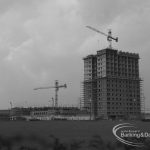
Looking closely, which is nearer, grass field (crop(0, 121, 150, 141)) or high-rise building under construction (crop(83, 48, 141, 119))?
grass field (crop(0, 121, 150, 141))

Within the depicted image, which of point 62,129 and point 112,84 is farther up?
point 112,84

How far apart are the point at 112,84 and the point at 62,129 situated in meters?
146

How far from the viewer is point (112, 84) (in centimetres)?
16375

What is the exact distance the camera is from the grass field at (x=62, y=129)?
17969 mm

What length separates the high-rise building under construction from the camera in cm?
16125

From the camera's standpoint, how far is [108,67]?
169m

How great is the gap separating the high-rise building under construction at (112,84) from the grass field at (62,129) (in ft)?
447

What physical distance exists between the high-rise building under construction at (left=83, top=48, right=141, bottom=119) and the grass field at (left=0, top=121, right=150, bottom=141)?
447ft

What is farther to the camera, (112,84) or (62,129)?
(112,84)

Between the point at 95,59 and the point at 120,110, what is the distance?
110 ft

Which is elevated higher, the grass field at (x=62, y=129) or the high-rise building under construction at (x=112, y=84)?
the high-rise building under construction at (x=112, y=84)

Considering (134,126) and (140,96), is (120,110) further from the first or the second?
(134,126)

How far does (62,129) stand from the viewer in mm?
19078

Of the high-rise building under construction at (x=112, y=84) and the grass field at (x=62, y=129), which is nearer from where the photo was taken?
the grass field at (x=62, y=129)
